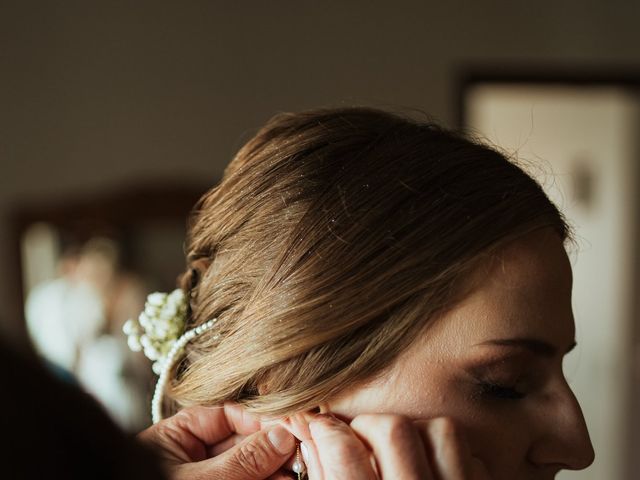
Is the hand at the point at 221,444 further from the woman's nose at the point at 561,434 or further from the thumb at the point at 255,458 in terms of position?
the woman's nose at the point at 561,434

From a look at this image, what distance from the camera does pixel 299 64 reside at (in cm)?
281

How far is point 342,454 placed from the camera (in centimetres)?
73

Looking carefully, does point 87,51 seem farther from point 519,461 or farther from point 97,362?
point 519,461

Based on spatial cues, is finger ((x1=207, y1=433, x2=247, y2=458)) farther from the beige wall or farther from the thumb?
the beige wall

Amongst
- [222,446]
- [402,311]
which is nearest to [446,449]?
[402,311]

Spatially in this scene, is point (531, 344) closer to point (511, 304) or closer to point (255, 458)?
point (511, 304)

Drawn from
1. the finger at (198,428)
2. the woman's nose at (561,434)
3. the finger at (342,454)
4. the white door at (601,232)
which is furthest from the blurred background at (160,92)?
the finger at (342,454)

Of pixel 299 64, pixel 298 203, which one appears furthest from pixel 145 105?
pixel 298 203

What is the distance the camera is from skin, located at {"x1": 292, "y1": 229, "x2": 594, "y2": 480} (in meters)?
0.79

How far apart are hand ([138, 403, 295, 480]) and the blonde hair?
0.03 metres

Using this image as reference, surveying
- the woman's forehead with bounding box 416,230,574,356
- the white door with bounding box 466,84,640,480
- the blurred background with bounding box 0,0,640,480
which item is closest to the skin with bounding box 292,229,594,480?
the woman's forehead with bounding box 416,230,574,356

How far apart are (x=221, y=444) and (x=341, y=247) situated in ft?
1.14

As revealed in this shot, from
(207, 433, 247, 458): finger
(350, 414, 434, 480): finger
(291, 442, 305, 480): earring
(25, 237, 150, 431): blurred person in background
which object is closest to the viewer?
(350, 414, 434, 480): finger

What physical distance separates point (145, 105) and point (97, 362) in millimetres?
1043
